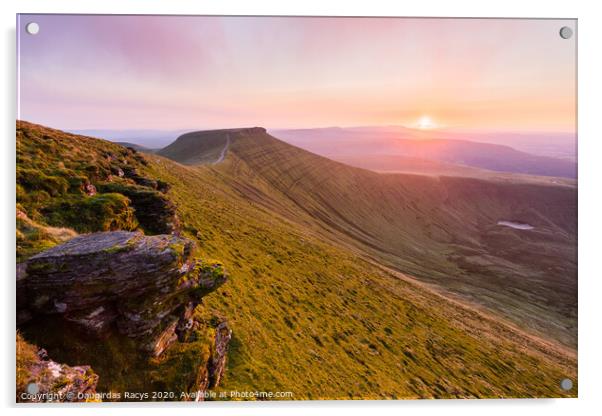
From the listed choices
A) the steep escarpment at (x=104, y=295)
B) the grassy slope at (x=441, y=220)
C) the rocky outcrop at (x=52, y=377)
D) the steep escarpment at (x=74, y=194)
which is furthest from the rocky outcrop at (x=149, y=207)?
the grassy slope at (x=441, y=220)

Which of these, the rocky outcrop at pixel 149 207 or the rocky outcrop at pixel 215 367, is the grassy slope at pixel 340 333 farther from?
the rocky outcrop at pixel 149 207

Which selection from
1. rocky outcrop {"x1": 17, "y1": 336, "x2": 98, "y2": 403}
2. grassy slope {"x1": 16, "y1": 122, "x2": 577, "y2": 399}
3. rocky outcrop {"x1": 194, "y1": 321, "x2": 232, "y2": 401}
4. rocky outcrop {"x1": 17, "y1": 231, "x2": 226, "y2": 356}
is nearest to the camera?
rocky outcrop {"x1": 17, "y1": 336, "x2": 98, "y2": 403}

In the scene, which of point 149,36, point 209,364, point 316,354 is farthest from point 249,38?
point 316,354

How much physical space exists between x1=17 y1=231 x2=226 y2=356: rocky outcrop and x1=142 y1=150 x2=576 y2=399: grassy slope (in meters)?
3.47

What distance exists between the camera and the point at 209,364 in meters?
8.21

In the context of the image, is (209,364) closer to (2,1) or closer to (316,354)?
(316,354)

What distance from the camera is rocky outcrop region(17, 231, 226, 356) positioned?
6359 millimetres

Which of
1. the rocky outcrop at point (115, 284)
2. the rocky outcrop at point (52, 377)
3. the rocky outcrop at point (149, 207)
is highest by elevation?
the rocky outcrop at point (149, 207)

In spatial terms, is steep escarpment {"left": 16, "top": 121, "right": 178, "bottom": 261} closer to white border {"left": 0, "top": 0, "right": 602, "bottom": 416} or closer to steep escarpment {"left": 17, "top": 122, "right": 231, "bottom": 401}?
steep escarpment {"left": 17, "top": 122, "right": 231, "bottom": 401}

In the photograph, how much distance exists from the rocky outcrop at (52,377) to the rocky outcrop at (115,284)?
76 centimetres

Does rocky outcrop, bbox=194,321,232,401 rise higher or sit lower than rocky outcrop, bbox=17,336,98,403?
lower

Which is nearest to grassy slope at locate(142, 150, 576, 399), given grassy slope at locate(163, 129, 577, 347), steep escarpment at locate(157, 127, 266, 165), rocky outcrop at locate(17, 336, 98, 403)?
rocky outcrop at locate(17, 336, 98, 403)
